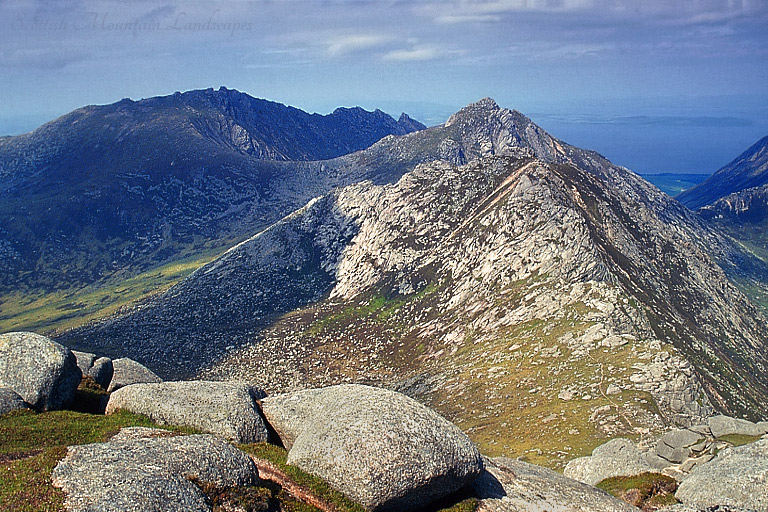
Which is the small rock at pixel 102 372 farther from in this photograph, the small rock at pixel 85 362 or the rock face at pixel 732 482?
the rock face at pixel 732 482

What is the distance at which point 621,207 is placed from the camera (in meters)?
185

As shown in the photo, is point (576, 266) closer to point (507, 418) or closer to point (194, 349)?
point (507, 418)

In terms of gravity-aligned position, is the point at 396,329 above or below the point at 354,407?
below

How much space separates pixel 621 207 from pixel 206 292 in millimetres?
145367

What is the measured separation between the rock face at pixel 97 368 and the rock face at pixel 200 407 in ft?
25.3

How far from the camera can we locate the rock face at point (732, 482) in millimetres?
40438

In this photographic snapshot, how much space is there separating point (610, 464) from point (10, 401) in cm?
5111

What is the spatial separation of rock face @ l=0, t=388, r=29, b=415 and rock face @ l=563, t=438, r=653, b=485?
4805 centimetres

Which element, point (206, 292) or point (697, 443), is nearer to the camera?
point (697, 443)

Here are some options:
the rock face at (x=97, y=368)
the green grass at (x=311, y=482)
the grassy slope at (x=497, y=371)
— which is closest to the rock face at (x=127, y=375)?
the rock face at (x=97, y=368)

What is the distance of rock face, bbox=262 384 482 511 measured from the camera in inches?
1231

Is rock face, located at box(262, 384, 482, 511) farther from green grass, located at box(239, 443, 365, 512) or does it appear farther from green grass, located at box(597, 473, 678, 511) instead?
green grass, located at box(597, 473, 678, 511)

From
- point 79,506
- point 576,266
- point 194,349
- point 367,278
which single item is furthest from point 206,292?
point 79,506

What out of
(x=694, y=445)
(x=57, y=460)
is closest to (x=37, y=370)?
(x=57, y=460)
